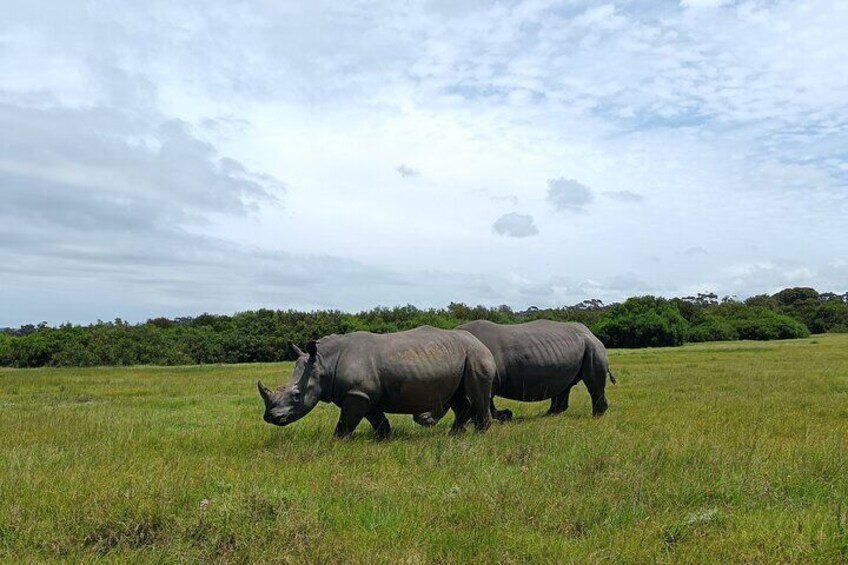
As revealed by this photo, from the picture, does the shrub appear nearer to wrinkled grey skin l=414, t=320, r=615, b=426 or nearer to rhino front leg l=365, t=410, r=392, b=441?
wrinkled grey skin l=414, t=320, r=615, b=426

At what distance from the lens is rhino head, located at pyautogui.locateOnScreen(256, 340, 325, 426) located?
9.73 meters

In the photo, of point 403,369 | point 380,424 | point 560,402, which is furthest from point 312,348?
point 560,402

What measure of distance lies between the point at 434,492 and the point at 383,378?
351cm

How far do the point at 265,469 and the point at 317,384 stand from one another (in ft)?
8.05

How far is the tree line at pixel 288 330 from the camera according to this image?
154 ft

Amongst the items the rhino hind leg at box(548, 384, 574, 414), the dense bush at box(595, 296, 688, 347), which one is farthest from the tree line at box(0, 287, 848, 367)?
the rhino hind leg at box(548, 384, 574, 414)

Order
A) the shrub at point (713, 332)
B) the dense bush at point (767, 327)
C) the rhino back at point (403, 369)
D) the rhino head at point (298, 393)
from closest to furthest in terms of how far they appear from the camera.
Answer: the rhino head at point (298, 393), the rhino back at point (403, 369), the shrub at point (713, 332), the dense bush at point (767, 327)

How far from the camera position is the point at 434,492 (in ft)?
22.2

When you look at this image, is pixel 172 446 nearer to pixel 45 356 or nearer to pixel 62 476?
pixel 62 476

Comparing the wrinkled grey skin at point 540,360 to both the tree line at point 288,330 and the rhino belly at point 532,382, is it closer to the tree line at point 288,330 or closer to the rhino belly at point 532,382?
the rhino belly at point 532,382

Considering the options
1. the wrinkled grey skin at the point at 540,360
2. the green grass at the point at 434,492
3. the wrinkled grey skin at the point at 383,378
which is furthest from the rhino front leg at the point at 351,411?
the wrinkled grey skin at the point at 540,360

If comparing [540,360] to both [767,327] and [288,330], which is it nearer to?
[288,330]

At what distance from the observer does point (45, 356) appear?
4812 centimetres

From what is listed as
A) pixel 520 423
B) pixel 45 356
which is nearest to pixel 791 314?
pixel 45 356
